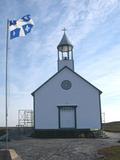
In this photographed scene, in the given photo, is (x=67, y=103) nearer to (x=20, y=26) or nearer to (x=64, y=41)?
(x=64, y=41)

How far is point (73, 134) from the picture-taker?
36750mm

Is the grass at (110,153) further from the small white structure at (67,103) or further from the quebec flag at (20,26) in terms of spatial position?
the small white structure at (67,103)

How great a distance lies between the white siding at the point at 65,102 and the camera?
3844 cm

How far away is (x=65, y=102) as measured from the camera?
38.7m

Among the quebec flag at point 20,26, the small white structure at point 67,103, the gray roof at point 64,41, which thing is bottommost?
the small white structure at point 67,103

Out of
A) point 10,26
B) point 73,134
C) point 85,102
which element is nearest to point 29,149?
point 10,26

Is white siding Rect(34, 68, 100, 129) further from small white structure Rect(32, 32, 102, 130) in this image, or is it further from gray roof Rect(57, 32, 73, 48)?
gray roof Rect(57, 32, 73, 48)

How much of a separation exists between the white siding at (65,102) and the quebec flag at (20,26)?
1515cm

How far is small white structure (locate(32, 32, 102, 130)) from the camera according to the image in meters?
38.4

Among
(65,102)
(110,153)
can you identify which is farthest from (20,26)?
(65,102)

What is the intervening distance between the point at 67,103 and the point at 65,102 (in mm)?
229

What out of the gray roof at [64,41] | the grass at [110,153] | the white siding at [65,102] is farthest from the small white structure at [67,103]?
the grass at [110,153]

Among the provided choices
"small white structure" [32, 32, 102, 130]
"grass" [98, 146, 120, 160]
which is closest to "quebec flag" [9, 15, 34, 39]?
"grass" [98, 146, 120, 160]

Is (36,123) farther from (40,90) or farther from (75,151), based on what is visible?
(75,151)
